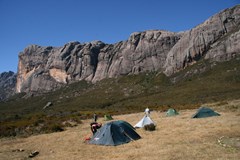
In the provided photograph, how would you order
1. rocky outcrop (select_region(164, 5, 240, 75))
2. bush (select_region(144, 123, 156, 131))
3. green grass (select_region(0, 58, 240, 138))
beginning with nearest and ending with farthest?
bush (select_region(144, 123, 156, 131)) < green grass (select_region(0, 58, 240, 138)) < rocky outcrop (select_region(164, 5, 240, 75))

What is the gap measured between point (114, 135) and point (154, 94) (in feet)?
317

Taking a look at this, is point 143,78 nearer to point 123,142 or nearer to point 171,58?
point 171,58

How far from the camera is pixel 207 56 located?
14150 cm

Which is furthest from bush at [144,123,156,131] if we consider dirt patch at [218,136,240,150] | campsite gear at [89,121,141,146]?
dirt patch at [218,136,240,150]

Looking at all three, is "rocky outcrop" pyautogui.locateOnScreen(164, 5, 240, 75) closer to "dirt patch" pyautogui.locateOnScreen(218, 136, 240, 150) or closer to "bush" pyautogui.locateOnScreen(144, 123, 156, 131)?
"bush" pyautogui.locateOnScreen(144, 123, 156, 131)

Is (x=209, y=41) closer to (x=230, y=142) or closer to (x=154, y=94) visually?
(x=154, y=94)

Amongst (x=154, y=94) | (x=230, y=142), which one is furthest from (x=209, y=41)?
(x=230, y=142)

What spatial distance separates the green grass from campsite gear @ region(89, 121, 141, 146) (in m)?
37.0

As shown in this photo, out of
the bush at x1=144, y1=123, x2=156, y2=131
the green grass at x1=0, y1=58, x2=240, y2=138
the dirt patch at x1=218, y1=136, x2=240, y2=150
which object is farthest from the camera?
the green grass at x1=0, y1=58, x2=240, y2=138

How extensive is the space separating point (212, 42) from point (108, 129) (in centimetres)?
14048

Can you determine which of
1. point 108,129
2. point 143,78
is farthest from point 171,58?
point 108,129

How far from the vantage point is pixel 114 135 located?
21.0m

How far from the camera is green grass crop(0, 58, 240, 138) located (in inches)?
2923

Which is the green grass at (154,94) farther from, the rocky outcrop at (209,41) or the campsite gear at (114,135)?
the campsite gear at (114,135)
